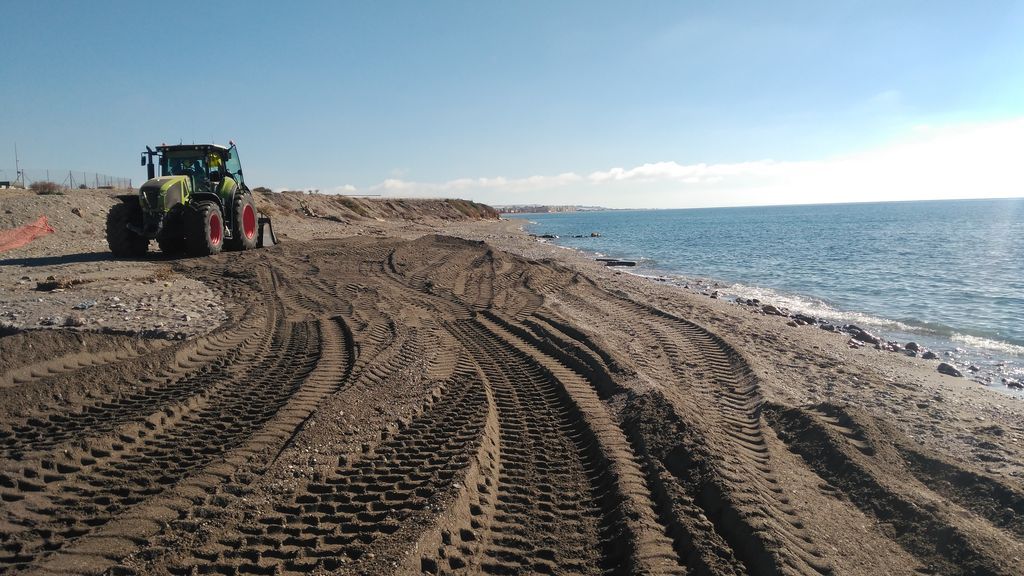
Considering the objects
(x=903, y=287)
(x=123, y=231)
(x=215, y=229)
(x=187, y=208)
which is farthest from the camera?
(x=903, y=287)

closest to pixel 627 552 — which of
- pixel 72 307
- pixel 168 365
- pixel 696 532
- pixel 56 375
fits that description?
pixel 696 532

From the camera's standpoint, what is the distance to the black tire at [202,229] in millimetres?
13852

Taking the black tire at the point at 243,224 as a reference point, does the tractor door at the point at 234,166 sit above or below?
above

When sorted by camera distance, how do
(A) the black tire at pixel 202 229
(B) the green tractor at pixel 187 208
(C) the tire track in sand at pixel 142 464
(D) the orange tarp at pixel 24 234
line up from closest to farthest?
(C) the tire track in sand at pixel 142 464, (B) the green tractor at pixel 187 208, (A) the black tire at pixel 202 229, (D) the orange tarp at pixel 24 234

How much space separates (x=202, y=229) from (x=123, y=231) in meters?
1.70

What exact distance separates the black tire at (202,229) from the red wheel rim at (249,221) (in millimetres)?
1667

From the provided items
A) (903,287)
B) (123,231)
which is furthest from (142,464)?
(903,287)

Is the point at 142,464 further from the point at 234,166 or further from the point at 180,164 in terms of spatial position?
the point at 234,166

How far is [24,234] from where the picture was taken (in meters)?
15.6

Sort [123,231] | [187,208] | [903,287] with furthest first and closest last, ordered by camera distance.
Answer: [903,287] < [187,208] < [123,231]

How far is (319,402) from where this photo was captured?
209 inches

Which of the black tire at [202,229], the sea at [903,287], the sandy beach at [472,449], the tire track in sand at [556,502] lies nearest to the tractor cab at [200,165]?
the black tire at [202,229]

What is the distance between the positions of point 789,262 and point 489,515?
27478 millimetres

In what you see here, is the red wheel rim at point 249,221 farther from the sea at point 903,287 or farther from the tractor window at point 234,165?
the sea at point 903,287
